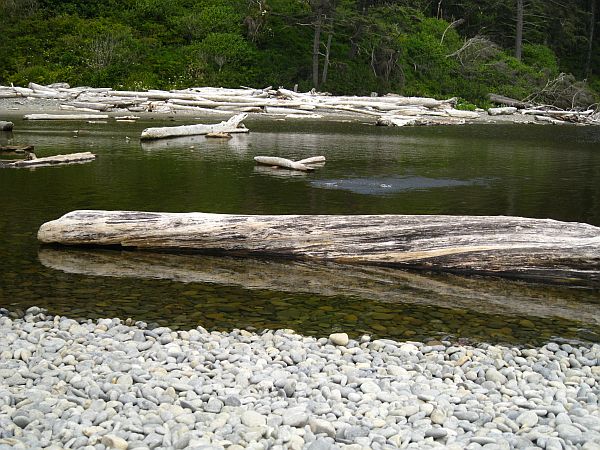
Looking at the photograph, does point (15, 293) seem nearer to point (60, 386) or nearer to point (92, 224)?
point (92, 224)

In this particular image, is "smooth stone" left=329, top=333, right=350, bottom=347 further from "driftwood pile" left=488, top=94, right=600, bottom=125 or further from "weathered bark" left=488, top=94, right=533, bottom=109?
"weathered bark" left=488, top=94, right=533, bottom=109

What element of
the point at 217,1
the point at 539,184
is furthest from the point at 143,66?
the point at 539,184

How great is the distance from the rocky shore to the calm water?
0.60m

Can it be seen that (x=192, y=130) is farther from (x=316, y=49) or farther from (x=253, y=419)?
(x=253, y=419)

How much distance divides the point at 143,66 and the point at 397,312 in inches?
1507

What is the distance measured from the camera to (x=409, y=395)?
5332mm

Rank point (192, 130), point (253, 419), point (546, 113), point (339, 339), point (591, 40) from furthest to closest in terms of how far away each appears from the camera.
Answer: point (591, 40)
point (546, 113)
point (192, 130)
point (339, 339)
point (253, 419)

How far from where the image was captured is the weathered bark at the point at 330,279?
7.84 metres

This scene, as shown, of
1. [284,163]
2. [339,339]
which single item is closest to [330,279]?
[339,339]

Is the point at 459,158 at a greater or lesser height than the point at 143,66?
lesser

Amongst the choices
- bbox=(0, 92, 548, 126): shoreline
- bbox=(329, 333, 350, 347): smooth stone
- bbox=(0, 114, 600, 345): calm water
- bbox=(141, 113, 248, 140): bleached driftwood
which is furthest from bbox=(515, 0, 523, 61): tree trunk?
bbox=(329, 333, 350, 347): smooth stone

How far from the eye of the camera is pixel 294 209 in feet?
42.1

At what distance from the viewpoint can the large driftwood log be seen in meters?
8.50

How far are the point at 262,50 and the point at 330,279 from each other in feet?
133
